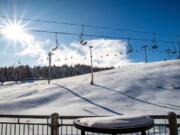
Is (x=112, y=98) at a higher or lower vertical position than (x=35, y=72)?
lower

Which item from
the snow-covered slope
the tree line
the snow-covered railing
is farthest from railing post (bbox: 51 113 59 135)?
the tree line

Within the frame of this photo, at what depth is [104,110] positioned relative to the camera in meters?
26.4

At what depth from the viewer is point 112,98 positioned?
3266cm

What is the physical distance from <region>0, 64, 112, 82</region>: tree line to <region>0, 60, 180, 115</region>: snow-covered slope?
240 ft

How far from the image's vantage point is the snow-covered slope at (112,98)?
26708 millimetres

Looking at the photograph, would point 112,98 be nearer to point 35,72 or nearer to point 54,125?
point 54,125

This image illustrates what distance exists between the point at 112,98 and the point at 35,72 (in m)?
116

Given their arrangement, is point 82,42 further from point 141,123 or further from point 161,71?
point 161,71

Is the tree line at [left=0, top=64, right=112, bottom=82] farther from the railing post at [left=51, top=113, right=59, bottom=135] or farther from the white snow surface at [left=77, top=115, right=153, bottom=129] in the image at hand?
the white snow surface at [left=77, top=115, right=153, bottom=129]

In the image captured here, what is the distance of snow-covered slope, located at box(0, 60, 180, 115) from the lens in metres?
26.7

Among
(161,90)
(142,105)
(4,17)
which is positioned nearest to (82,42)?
(4,17)

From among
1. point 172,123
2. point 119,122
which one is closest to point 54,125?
point 119,122

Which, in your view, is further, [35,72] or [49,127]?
[35,72]

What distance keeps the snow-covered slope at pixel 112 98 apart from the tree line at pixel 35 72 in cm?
7309
